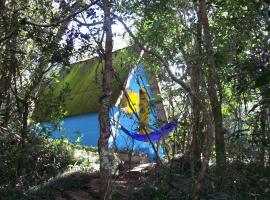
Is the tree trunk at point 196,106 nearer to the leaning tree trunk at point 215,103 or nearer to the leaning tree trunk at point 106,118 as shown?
the leaning tree trunk at point 215,103

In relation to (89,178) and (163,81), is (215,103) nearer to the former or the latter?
(163,81)

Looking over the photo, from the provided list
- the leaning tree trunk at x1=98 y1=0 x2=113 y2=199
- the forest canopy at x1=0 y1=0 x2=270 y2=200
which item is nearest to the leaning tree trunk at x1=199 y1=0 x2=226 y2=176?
the forest canopy at x1=0 y1=0 x2=270 y2=200

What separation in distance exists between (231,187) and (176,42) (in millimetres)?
2126

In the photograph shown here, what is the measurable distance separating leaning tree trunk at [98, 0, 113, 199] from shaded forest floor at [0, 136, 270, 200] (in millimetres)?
375

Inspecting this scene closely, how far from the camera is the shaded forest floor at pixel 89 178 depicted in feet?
18.7

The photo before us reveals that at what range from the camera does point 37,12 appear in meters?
6.44

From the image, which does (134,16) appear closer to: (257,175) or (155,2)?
(155,2)

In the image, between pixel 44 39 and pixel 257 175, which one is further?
pixel 257 175

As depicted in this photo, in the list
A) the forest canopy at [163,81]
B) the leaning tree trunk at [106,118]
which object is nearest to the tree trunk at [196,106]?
the forest canopy at [163,81]

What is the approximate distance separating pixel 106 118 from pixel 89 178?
2676mm

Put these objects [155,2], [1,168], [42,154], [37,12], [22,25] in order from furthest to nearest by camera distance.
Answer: [42,154] < [1,168] < [37,12] < [155,2] < [22,25]

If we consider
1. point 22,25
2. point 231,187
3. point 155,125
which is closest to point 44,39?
point 22,25

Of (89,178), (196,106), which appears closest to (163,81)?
(196,106)

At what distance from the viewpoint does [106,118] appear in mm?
4758
